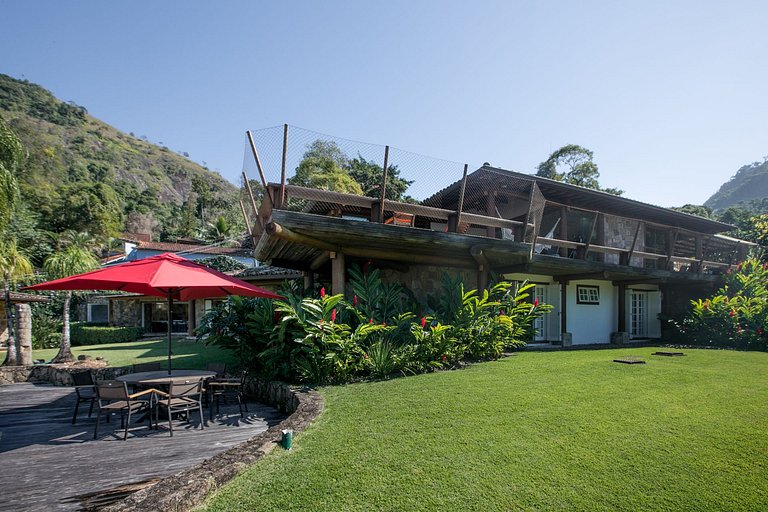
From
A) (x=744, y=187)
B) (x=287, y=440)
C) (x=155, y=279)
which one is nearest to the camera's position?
(x=287, y=440)

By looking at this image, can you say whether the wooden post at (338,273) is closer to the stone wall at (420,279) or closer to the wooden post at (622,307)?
the stone wall at (420,279)

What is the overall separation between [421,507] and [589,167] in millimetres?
35100

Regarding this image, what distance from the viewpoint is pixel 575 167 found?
32750mm

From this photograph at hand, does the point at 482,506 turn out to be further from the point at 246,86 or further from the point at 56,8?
the point at 56,8

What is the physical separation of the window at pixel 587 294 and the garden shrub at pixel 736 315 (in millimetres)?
3297

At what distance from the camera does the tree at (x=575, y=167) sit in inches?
1262

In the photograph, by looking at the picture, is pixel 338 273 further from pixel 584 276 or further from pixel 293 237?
pixel 584 276

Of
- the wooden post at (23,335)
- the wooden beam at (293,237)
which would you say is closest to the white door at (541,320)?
the wooden beam at (293,237)

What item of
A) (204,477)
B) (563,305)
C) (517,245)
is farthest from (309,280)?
(204,477)

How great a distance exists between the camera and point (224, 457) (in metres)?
3.53

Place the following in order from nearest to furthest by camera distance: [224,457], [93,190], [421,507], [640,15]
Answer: [421,507], [224,457], [640,15], [93,190]

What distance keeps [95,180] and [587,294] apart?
7476cm

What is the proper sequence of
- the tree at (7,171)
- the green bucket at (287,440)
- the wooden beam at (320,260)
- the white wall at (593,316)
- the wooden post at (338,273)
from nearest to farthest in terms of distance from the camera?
the green bucket at (287,440)
the wooden post at (338,273)
the wooden beam at (320,260)
the tree at (7,171)
the white wall at (593,316)

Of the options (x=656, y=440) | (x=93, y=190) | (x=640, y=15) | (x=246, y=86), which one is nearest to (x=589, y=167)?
(x=640, y=15)
